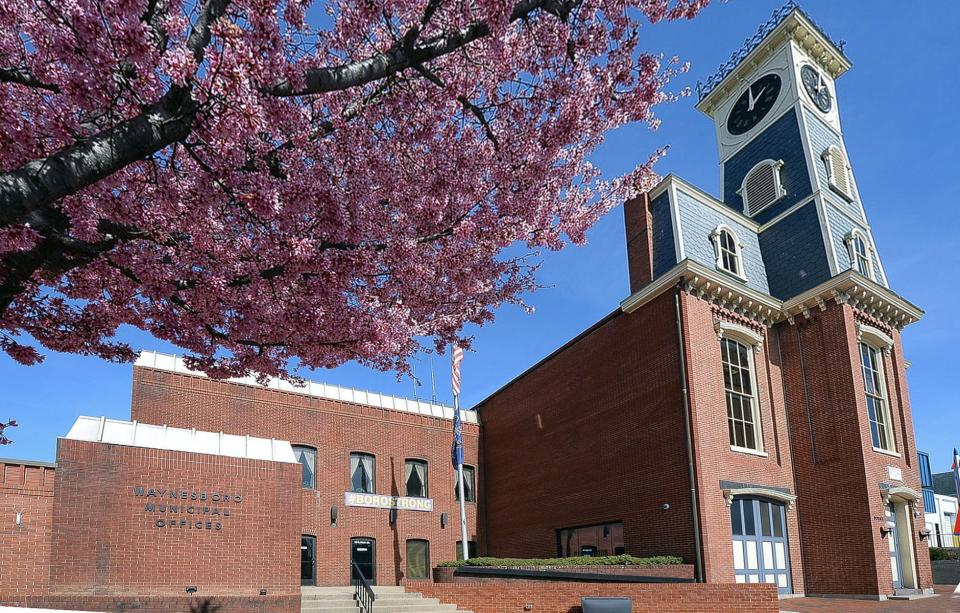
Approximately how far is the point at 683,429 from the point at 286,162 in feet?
45.5

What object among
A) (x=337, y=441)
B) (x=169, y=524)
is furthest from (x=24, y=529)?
(x=337, y=441)

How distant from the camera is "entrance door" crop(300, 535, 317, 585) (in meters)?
21.5

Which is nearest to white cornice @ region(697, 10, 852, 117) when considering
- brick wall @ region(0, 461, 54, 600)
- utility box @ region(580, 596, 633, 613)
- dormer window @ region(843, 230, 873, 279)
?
dormer window @ region(843, 230, 873, 279)

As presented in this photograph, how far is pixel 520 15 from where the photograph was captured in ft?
16.7

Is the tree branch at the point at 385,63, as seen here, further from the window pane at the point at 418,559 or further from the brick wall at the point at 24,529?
the window pane at the point at 418,559

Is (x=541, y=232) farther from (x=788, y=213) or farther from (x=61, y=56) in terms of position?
(x=788, y=213)

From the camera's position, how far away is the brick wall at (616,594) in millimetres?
13484

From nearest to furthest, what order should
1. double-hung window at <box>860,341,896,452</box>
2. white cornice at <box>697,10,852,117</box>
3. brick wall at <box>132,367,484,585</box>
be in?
double-hung window at <box>860,341,896,452</box>
brick wall at <box>132,367,484,585</box>
white cornice at <box>697,10,852,117</box>

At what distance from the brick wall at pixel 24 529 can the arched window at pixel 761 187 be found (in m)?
21.0

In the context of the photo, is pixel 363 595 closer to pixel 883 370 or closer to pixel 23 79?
pixel 23 79

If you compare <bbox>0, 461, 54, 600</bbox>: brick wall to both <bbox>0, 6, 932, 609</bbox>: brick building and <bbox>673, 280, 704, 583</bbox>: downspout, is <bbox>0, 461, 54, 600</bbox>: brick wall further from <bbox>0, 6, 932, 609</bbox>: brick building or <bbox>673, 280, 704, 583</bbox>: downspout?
<bbox>673, 280, 704, 583</bbox>: downspout

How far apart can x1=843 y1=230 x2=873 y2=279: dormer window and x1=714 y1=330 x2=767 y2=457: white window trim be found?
3.59 meters

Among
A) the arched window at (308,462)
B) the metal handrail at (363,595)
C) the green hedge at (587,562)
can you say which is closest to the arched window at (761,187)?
the green hedge at (587,562)

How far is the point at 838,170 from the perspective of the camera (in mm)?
23328
